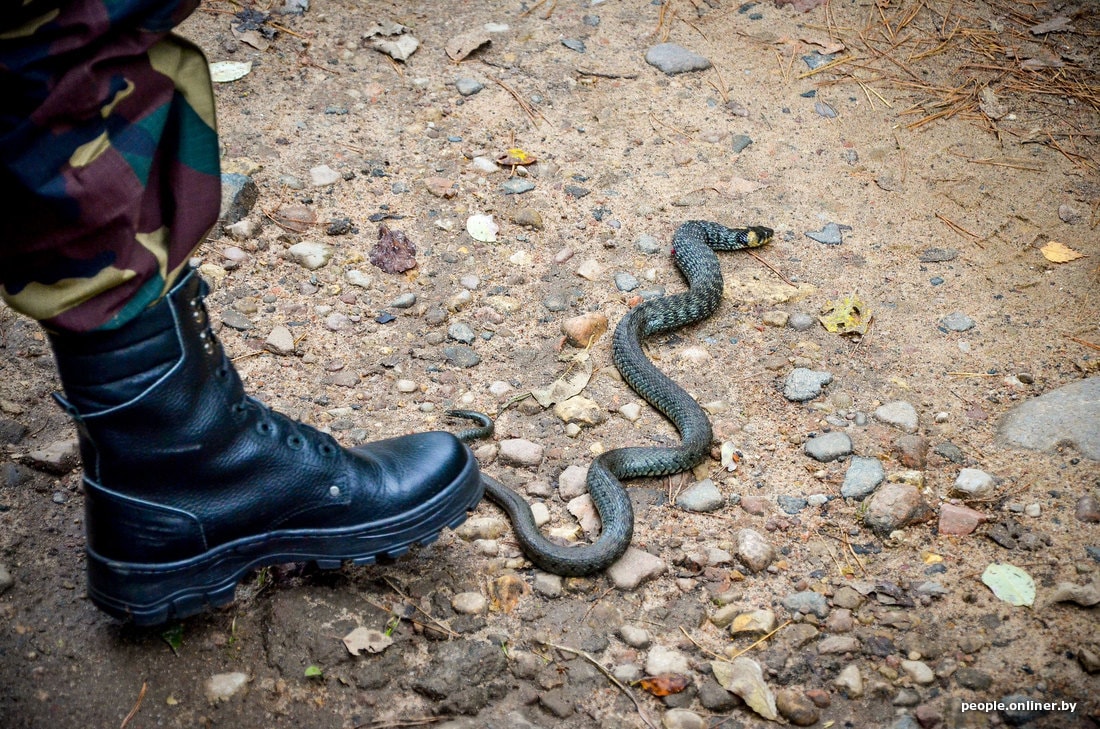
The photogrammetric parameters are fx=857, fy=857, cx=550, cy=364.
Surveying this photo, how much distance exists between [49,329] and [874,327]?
10.4 ft

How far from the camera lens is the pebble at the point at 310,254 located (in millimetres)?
3816

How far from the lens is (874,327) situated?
377 centimetres

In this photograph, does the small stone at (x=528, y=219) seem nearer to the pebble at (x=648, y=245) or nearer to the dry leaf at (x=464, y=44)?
the pebble at (x=648, y=245)

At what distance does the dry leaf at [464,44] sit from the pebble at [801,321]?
8.34ft

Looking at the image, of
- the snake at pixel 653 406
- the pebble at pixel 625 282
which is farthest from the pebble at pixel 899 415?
the pebble at pixel 625 282

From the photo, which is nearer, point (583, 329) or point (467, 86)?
point (583, 329)

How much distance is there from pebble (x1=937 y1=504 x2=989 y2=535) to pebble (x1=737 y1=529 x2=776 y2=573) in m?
0.57

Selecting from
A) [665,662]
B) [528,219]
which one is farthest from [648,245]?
[665,662]

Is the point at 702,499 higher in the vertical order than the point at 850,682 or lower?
lower

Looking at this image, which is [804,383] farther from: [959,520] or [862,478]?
[959,520]

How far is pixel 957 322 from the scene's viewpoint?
3770mm

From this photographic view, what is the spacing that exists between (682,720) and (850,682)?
0.50 metres

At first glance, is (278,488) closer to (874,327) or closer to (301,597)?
(301,597)

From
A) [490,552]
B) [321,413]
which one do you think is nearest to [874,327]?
[490,552]
